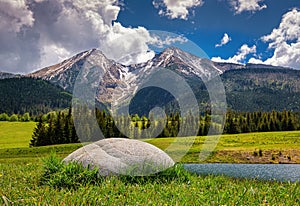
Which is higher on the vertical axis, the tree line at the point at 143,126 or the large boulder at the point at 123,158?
the tree line at the point at 143,126

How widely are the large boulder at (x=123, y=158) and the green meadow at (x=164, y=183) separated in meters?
0.42

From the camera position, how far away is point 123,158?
10312mm

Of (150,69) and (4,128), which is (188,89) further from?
(4,128)

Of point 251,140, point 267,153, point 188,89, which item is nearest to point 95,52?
point 188,89

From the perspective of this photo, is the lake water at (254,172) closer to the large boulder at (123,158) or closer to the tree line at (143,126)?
the tree line at (143,126)

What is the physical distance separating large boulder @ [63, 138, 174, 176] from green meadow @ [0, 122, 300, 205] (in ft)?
Answer: 1.38

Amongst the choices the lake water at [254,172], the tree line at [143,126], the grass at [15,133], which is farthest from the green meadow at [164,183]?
the tree line at [143,126]

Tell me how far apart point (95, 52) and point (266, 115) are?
64372 millimetres

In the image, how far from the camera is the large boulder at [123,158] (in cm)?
980

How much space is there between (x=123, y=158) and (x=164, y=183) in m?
1.84

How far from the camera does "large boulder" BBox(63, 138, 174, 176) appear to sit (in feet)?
32.1

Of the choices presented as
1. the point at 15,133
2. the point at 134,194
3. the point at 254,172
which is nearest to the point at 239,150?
the point at 254,172

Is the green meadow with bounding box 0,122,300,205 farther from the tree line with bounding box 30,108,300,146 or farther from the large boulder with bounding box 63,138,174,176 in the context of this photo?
the tree line with bounding box 30,108,300,146

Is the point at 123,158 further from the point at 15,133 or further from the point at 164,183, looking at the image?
the point at 15,133
